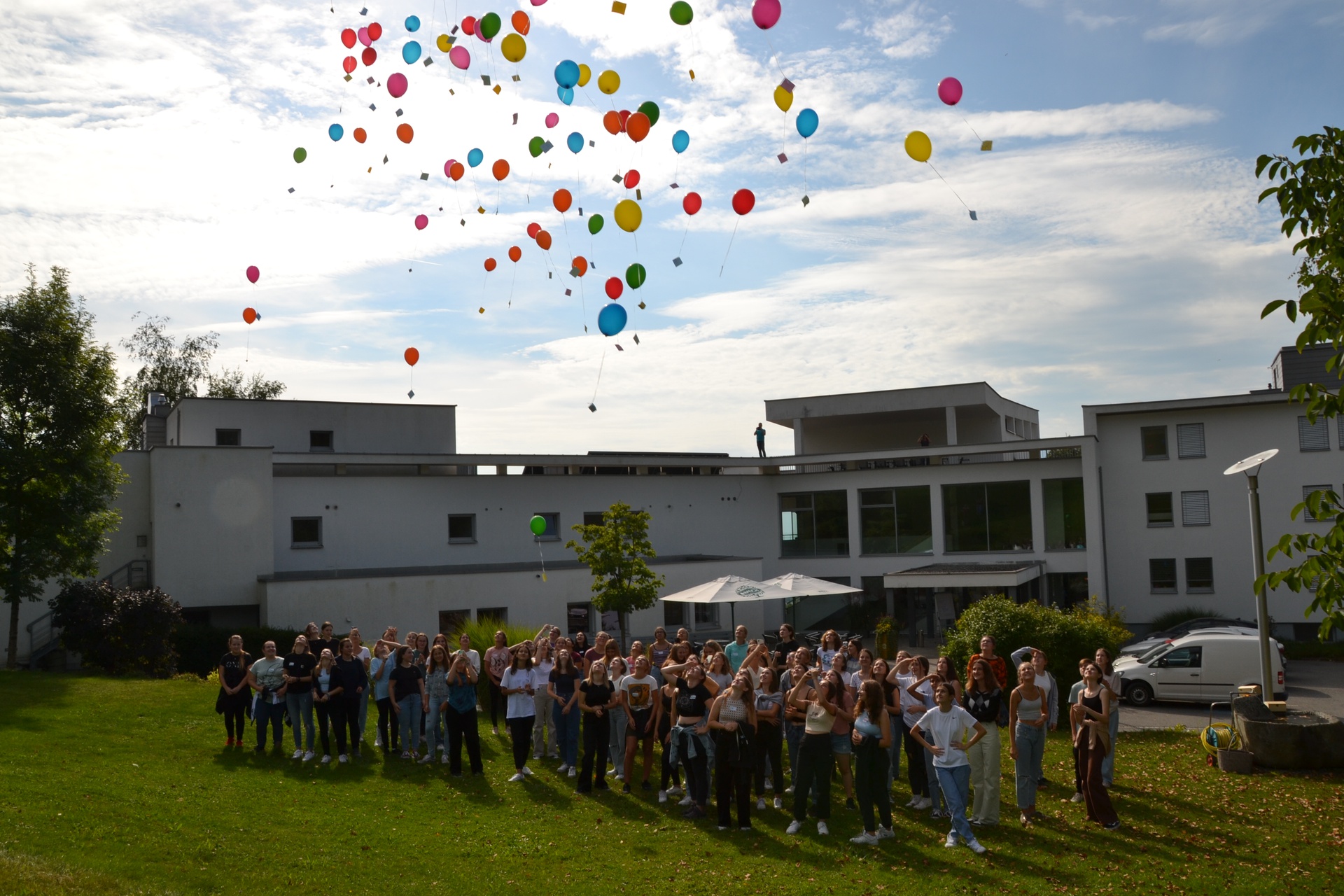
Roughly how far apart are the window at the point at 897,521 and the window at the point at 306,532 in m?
17.8

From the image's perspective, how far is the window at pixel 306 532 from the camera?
94.0 feet

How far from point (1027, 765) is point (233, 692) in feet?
34.9

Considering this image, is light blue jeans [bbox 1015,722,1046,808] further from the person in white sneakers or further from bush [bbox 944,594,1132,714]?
bush [bbox 944,594,1132,714]

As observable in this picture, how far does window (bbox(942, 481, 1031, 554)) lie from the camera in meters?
32.2

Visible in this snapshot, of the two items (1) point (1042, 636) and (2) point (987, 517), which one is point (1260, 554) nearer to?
(1) point (1042, 636)

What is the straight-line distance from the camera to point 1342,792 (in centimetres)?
1165

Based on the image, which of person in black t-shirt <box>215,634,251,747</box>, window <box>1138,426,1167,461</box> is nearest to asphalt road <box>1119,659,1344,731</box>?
window <box>1138,426,1167,461</box>

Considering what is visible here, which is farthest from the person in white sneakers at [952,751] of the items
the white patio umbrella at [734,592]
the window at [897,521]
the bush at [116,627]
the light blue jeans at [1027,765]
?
the window at [897,521]

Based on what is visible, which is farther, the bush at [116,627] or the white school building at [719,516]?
the white school building at [719,516]

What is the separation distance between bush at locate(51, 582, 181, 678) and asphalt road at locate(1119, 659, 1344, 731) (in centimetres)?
2003

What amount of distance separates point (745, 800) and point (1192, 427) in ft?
87.6

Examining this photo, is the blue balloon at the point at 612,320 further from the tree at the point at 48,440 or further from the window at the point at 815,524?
the window at the point at 815,524

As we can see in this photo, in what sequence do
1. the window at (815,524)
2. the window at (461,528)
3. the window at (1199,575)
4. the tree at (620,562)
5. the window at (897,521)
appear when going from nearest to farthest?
the tree at (620,562), the window at (461,528), the window at (1199,575), the window at (897,521), the window at (815,524)

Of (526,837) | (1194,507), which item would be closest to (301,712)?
(526,837)
